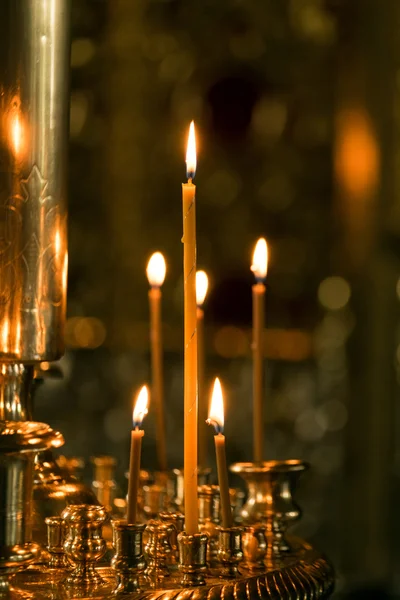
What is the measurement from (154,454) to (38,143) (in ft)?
3.82

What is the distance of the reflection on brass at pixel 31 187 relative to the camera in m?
0.68

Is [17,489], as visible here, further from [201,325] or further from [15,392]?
[201,325]

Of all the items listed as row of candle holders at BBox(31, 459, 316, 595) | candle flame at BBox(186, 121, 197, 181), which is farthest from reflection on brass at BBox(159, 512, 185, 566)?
candle flame at BBox(186, 121, 197, 181)

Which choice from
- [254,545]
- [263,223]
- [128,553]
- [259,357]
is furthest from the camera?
[263,223]

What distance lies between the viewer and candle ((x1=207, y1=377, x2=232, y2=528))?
67cm

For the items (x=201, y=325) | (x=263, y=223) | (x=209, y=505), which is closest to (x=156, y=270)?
(x=201, y=325)

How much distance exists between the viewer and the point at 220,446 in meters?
0.67

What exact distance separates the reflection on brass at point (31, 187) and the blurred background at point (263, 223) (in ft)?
3.76

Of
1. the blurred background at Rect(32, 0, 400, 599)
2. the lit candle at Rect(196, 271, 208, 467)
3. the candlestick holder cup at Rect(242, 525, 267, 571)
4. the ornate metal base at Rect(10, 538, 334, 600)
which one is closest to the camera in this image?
the ornate metal base at Rect(10, 538, 334, 600)

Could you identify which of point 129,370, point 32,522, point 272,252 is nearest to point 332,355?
point 272,252

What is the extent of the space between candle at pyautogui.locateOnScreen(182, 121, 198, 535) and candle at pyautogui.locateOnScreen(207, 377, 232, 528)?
24 mm

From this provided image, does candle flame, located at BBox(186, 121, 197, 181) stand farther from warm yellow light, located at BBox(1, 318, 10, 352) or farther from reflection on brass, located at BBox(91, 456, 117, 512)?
reflection on brass, located at BBox(91, 456, 117, 512)

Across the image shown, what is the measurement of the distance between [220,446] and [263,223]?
1239 mm

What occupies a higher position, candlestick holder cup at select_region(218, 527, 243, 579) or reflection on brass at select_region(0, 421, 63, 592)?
reflection on brass at select_region(0, 421, 63, 592)
